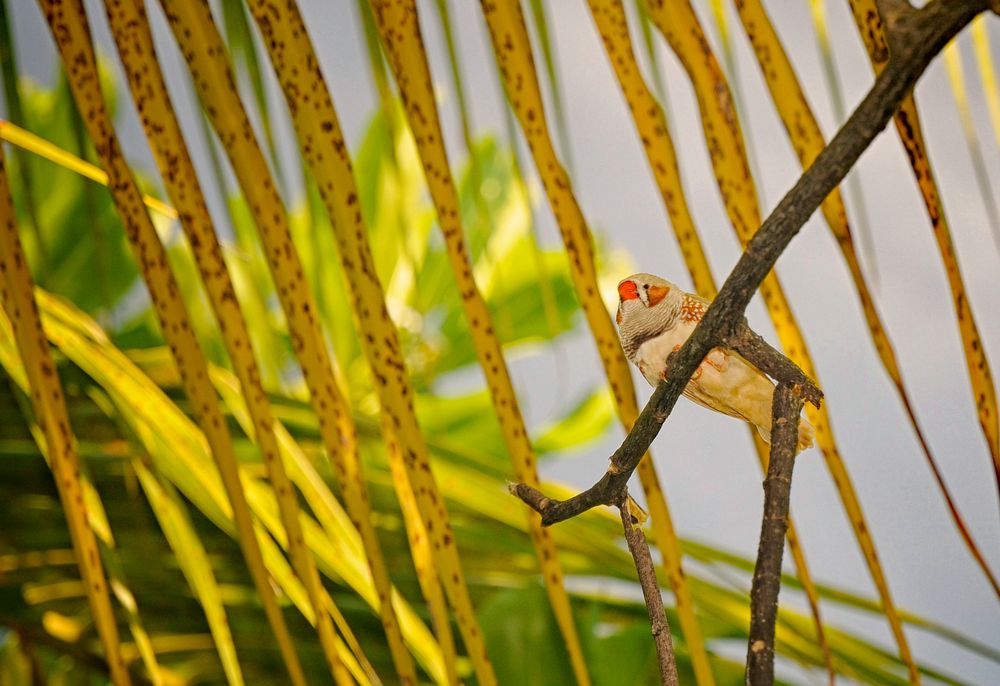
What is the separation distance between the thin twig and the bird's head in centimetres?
6

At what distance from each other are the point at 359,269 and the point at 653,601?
0.16 metres

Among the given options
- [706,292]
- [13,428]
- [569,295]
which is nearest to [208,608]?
[706,292]

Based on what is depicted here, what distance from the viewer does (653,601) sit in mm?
230

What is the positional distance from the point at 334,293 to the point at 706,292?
4.06ft

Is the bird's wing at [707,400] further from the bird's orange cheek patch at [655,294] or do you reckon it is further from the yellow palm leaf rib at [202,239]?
the yellow palm leaf rib at [202,239]

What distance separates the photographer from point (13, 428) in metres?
0.74

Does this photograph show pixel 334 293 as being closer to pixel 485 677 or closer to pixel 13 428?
pixel 13 428

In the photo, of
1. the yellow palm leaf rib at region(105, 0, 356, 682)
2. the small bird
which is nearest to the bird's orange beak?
the small bird

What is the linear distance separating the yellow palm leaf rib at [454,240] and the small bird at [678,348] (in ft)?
0.21

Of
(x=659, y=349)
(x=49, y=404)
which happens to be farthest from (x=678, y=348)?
→ (x=49, y=404)

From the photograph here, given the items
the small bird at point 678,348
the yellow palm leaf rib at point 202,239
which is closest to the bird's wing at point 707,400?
the small bird at point 678,348

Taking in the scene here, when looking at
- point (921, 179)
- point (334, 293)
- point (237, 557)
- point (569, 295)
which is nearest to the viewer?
point (921, 179)

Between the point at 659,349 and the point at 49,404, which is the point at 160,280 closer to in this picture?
the point at 49,404

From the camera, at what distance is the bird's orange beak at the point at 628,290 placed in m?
0.28
